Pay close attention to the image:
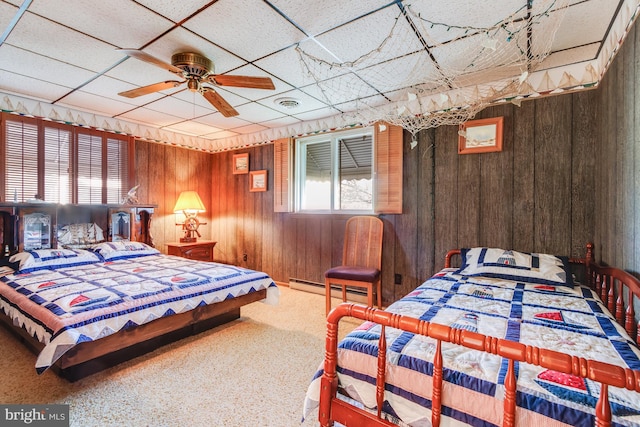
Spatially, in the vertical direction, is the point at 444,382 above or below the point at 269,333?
above

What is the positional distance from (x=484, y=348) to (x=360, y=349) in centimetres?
53

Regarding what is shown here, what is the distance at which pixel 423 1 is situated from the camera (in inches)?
75.2

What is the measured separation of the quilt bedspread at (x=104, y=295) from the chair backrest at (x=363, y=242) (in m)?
1.14

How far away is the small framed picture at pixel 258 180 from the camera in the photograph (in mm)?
5031

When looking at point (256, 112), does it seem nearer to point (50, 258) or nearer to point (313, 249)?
point (313, 249)

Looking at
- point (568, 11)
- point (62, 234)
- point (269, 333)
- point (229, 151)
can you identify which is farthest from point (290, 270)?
point (568, 11)

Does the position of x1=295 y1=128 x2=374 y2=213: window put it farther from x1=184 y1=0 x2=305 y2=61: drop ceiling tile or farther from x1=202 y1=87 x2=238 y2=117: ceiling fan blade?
x1=184 y1=0 x2=305 y2=61: drop ceiling tile

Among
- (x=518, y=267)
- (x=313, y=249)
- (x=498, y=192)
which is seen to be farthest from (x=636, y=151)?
(x=313, y=249)

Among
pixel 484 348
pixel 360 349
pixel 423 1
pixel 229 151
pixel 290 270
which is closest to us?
pixel 484 348

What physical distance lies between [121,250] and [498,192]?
439 centimetres

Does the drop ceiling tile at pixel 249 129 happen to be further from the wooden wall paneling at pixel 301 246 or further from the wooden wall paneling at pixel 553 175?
the wooden wall paneling at pixel 553 175

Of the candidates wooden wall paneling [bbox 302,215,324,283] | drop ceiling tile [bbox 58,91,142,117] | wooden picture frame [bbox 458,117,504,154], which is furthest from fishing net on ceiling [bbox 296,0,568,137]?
→ drop ceiling tile [bbox 58,91,142,117]

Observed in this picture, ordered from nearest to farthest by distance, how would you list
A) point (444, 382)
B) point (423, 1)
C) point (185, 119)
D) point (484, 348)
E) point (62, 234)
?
point (484, 348)
point (444, 382)
point (423, 1)
point (62, 234)
point (185, 119)

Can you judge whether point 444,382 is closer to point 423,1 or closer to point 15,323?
point 423,1
